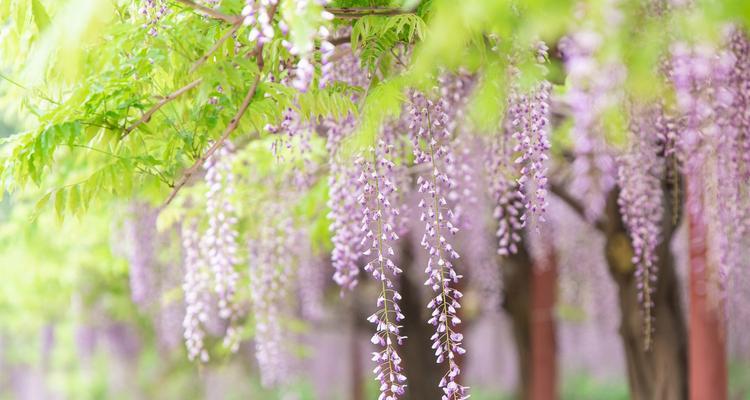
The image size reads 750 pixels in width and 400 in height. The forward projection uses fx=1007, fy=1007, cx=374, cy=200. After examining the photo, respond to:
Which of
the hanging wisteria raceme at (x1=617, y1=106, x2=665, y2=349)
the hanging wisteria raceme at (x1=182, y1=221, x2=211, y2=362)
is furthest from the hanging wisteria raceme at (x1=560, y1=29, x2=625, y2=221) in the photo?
the hanging wisteria raceme at (x1=182, y1=221, x2=211, y2=362)

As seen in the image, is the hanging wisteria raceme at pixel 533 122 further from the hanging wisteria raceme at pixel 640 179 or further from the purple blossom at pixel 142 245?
the purple blossom at pixel 142 245

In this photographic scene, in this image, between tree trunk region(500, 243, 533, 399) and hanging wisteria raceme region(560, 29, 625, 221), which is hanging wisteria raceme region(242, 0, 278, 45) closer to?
hanging wisteria raceme region(560, 29, 625, 221)

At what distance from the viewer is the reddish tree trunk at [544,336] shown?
1127 cm

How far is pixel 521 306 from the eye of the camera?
1192 centimetres

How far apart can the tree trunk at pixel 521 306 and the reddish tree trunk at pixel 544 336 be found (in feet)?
0.83

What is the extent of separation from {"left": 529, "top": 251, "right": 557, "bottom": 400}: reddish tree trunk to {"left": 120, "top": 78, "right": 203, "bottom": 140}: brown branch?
7642 millimetres

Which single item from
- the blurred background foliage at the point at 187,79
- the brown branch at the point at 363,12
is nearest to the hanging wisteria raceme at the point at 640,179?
the blurred background foliage at the point at 187,79

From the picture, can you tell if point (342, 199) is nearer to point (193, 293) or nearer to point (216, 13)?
point (193, 293)

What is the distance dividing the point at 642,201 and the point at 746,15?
11.5 ft

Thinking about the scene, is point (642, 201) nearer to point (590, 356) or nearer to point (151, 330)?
point (151, 330)

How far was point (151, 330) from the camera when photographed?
50.7 ft

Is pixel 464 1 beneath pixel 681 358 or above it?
above

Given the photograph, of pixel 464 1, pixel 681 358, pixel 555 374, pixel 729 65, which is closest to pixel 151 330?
pixel 555 374

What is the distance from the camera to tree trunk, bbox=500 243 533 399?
1168 centimetres
